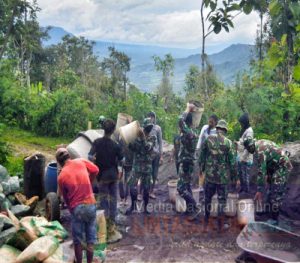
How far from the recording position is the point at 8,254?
5863 mm

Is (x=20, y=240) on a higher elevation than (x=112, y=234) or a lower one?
higher

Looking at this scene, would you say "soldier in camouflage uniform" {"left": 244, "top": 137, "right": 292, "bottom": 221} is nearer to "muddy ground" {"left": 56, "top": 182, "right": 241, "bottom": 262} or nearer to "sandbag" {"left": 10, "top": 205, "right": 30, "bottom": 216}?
"muddy ground" {"left": 56, "top": 182, "right": 241, "bottom": 262}

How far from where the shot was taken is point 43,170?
27.3 ft

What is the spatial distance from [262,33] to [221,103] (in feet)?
58.2

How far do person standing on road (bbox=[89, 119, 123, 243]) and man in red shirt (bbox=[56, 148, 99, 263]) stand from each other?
4.18 feet

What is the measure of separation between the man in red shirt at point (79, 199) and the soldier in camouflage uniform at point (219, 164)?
221 cm

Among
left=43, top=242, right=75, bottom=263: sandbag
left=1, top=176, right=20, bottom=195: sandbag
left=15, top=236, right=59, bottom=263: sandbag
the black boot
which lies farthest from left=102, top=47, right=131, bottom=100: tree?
left=15, top=236, right=59, bottom=263: sandbag

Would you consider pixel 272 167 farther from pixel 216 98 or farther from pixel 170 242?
pixel 216 98

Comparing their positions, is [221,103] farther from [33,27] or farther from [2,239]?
[33,27]

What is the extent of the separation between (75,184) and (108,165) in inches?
64.0

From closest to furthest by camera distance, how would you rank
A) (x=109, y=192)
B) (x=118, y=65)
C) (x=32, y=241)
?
(x=32, y=241) < (x=109, y=192) < (x=118, y=65)

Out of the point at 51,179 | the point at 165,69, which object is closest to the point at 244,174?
the point at 51,179

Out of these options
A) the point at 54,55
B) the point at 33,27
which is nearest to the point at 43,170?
the point at 33,27

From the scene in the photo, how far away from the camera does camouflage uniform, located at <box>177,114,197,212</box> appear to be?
7.63 m
